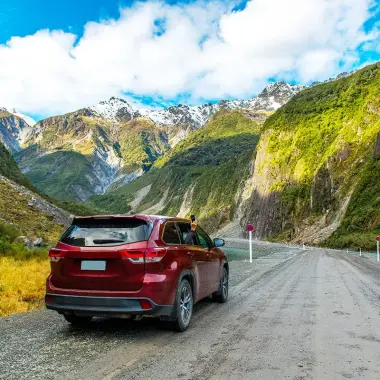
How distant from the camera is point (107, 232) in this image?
6.05 m

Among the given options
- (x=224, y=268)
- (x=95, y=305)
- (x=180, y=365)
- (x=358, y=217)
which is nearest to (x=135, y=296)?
(x=95, y=305)

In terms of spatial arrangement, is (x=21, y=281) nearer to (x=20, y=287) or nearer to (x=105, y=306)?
(x=20, y=287)

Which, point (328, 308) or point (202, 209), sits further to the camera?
point (202, 209)

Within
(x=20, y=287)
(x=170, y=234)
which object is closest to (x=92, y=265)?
(x=170, y=234)

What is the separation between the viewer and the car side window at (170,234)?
6301mm

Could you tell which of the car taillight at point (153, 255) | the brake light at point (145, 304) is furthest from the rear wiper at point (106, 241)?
the brake light at point (145, 304)

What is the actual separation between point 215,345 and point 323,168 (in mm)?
68917

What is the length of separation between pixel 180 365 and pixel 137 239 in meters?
1.90

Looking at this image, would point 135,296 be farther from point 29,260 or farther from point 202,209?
point 202,209

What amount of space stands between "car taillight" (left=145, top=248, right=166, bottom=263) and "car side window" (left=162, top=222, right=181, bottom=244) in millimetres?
366

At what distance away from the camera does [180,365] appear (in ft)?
15.5

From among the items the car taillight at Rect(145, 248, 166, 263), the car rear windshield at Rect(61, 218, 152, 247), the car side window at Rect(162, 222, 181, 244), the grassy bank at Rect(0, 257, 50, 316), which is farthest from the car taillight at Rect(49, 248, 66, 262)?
the grassy bank at Rect(0, 257, 50, 316)

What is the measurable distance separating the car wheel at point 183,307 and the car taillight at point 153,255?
682 millimetres

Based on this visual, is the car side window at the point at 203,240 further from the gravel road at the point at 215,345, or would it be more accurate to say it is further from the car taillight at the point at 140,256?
the car taillight at the point at 140,256
